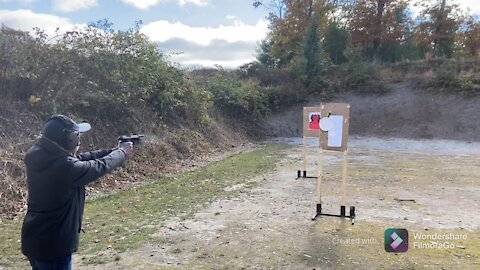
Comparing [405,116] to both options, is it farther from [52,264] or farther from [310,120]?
[52,264]

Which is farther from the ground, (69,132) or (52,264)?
(69,132)

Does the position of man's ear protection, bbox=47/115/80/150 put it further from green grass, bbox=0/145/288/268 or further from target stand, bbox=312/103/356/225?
target stand, bbox=312/103/356/225

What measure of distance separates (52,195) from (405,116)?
21.3 m

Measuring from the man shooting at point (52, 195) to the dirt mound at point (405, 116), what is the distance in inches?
742

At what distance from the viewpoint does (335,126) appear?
595 centimetres

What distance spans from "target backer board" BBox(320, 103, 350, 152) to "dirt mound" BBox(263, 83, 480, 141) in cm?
1521

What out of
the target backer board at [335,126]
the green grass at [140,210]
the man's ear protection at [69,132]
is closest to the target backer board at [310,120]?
the green grass at [140,210]

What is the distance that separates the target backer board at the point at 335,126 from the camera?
233 inches

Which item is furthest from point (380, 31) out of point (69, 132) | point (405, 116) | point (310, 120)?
point (69, 132)

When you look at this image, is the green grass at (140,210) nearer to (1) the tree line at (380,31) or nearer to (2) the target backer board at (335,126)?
(2) the target backer board at (335,126)

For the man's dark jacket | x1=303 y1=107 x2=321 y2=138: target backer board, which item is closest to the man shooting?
the man's dark jacket

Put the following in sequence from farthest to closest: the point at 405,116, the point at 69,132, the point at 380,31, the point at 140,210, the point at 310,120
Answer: the point at 380,31 → the point at 405,116 → the point at 310,120 → the point at 140,210 → the point at 69,132

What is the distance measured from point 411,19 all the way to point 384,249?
2887 centimetres

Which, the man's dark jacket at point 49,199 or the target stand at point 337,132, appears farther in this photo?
the target stand at point 337,132
